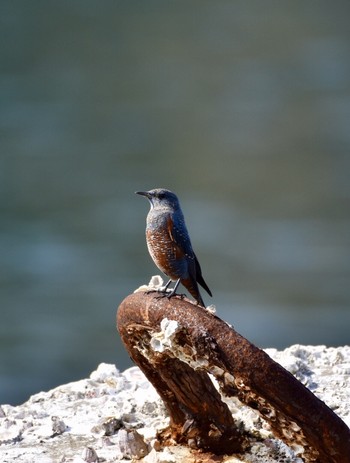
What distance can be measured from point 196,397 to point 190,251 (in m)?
0.44

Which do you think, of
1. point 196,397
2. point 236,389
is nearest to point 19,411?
point 196,397

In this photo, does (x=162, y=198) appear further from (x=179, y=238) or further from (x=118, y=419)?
(x=118, y=419)

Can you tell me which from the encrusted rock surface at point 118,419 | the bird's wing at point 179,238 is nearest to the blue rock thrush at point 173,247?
the bird's wing at point 179,238

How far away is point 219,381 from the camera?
5.93 ft

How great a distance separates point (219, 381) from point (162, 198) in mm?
733

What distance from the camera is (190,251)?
7.80 ft

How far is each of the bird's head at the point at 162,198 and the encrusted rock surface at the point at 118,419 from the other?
1.65 feet

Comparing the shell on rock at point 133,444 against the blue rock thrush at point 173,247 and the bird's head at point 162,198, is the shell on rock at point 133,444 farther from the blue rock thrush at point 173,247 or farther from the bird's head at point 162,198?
the bird's head at point 162,198

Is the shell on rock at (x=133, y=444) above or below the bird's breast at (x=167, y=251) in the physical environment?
below

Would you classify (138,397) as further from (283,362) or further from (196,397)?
(196,397)

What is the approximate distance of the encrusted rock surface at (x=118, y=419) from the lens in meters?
2.14

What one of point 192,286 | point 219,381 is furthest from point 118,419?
point 219,381

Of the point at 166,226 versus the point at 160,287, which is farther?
the point at 166,226

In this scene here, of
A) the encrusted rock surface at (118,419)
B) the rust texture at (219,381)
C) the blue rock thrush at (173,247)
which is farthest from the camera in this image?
the blue rock thrush at (173,247)
